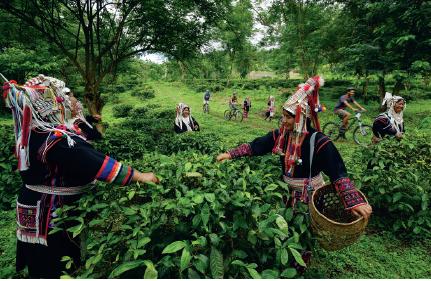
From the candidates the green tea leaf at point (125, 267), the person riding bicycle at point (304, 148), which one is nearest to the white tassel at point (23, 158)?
the green tea leaf at point (125, 267)

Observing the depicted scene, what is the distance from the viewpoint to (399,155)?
4719 millimetres

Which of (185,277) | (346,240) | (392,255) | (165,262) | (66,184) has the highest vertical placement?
(66,184)

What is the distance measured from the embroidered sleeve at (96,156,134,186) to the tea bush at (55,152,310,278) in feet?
0.34

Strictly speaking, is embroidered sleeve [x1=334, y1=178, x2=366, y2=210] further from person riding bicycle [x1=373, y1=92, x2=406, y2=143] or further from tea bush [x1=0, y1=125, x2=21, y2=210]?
tea bush [x1=0, y1=125, x2=21, y2=210]

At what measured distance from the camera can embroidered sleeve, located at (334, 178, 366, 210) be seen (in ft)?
8.95

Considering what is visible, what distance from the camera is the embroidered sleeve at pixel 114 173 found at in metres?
2.37

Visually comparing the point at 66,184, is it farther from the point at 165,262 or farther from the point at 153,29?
the point at 153,29

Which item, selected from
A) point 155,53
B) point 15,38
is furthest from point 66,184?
point 15,38

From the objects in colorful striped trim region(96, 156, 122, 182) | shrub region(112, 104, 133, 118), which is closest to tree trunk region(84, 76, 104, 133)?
colorful striped trim region(96, 156, 122, 182)

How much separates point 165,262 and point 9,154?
520 cm

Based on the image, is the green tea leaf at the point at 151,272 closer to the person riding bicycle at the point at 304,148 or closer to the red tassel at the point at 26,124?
the red tassel at the point at 26,124

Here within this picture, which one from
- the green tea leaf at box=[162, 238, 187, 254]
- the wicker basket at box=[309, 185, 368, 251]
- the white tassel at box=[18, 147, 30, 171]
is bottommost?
the wicker basket at box=[309, 185, 368, 251]

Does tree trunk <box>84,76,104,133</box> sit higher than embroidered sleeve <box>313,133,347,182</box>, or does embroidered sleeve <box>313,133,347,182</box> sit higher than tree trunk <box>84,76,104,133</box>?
tree trunk <box>84,76,104,133</box>

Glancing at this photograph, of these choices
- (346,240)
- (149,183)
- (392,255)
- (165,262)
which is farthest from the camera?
(392,255)
